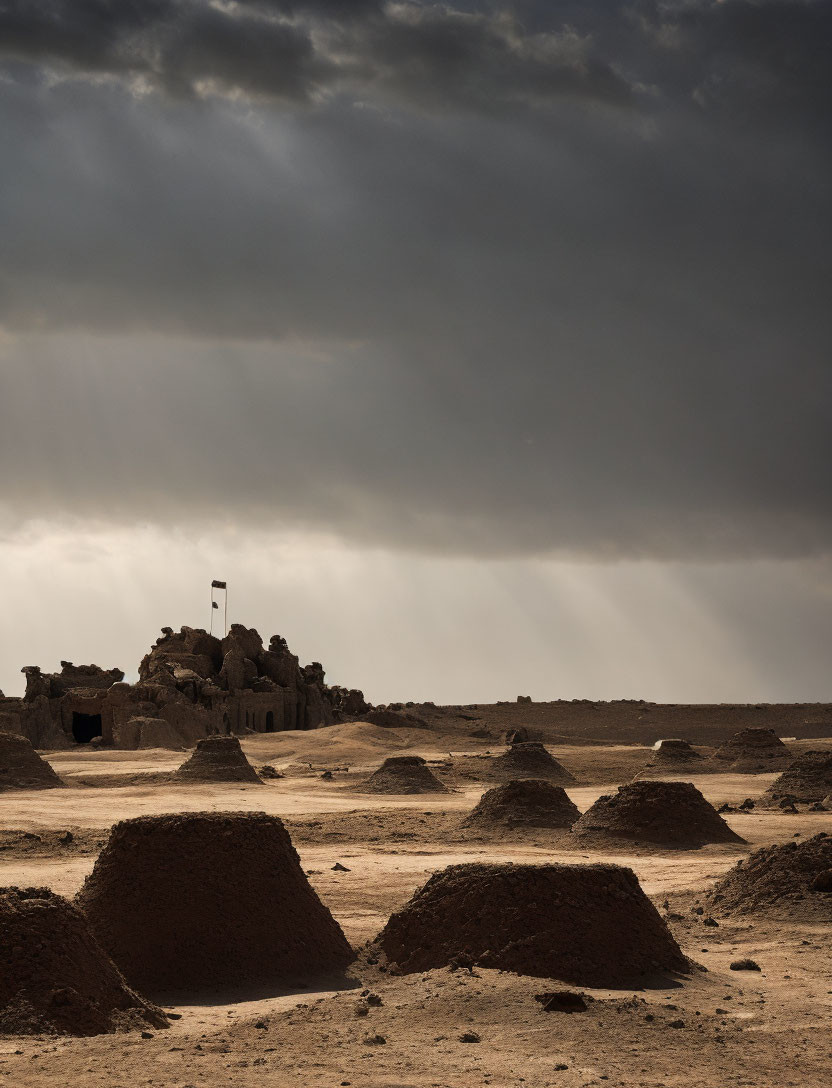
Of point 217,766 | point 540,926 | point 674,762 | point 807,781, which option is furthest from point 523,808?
point 674,762

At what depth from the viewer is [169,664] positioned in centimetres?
5519

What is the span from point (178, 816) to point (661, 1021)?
4.86 meters

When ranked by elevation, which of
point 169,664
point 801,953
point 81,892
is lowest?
point 801,953

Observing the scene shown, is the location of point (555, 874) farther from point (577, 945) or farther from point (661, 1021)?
point (661, 1021)

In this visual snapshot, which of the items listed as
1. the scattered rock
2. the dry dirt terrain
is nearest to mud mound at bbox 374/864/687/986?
the dry dirt terrain

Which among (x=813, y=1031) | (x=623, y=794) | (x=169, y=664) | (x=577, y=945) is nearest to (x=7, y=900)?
(x=577, y=945)

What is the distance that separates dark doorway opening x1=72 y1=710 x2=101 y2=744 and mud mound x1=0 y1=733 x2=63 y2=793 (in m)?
A: 20.1

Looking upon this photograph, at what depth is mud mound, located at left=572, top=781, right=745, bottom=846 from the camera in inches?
838

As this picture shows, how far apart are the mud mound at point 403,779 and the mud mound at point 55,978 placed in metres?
23.4

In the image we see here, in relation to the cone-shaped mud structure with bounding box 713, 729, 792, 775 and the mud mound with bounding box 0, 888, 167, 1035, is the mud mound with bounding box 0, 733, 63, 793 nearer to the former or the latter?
the cone-shaped mud structure with bounding box 713, 729, 792, 775

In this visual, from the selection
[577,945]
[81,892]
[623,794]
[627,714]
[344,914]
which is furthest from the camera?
[627,714]

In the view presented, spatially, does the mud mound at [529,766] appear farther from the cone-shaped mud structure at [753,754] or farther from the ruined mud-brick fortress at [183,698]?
the ruined mud-brick fortress at [183,698]

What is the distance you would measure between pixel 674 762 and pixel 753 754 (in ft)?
8.79

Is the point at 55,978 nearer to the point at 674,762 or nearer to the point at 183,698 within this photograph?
the point at 674,762
